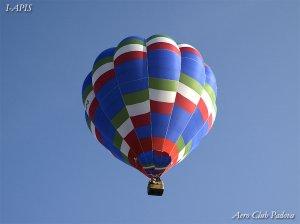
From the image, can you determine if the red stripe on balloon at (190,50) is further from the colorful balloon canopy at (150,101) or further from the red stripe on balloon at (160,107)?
the red stripe on balloon at (160,107)

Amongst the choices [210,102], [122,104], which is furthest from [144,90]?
[210,102]

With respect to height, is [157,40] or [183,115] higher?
[157,40]

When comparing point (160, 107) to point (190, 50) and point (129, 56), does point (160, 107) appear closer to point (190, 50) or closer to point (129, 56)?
point (129, 56)

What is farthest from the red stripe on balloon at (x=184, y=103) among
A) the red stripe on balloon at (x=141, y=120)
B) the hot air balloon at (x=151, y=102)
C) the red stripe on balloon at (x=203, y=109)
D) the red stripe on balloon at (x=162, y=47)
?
the red stripe on balloon at (x=162, y=47)

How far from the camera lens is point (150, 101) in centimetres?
2047

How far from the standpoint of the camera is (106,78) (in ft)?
70.2

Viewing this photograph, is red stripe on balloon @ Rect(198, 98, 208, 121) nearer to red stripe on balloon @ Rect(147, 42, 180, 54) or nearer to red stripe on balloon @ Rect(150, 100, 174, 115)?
red stripe on balloon @ Rect(150, 100, 174, 115)

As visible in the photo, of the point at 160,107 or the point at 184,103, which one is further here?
the point at 184,103

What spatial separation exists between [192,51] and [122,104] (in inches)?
113

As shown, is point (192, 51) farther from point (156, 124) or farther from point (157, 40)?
point (156, 124)

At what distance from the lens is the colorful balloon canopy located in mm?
20047

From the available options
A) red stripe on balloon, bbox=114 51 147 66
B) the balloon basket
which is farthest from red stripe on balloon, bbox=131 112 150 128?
red stripe on balloon, bbox=114 51 147 66

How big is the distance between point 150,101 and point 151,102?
0.05 meters

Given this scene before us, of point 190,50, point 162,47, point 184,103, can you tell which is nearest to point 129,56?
point 162,47
